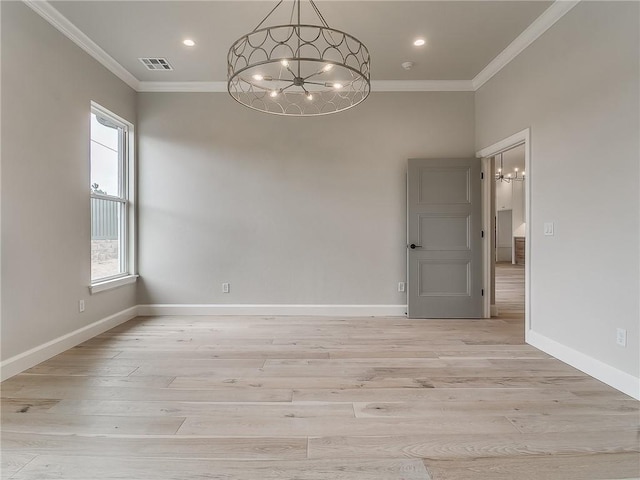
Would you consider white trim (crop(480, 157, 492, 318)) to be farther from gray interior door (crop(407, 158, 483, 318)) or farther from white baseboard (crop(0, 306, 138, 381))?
white baseboard (crop(0, 306, 138, 381))

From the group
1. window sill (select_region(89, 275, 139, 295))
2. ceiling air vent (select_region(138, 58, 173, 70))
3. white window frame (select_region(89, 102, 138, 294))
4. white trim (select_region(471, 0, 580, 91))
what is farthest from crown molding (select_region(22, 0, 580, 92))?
window sill (select_region(89, 275, 139, 295))

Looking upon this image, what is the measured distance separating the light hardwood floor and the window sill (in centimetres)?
63

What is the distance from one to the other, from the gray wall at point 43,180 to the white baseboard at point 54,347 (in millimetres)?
56

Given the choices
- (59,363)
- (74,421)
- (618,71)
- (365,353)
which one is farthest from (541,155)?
(59,363)

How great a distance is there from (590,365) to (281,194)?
3557 mm

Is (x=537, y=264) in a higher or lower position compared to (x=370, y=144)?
lower

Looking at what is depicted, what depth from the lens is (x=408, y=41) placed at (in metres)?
3.31

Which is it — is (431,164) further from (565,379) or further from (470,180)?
(565,379)

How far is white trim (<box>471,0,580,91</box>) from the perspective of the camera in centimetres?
276

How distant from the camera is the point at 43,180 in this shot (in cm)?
284

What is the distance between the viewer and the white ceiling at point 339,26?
2.81 meters

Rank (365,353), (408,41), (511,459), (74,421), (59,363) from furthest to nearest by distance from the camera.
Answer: (408,41)
(365,353)
(59,363)
(74,421)
(511,459)

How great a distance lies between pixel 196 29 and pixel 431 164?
3022 mm

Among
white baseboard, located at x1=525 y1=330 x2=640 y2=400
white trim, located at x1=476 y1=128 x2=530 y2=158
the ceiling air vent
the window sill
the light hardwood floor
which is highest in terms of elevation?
the ceiling air vent
